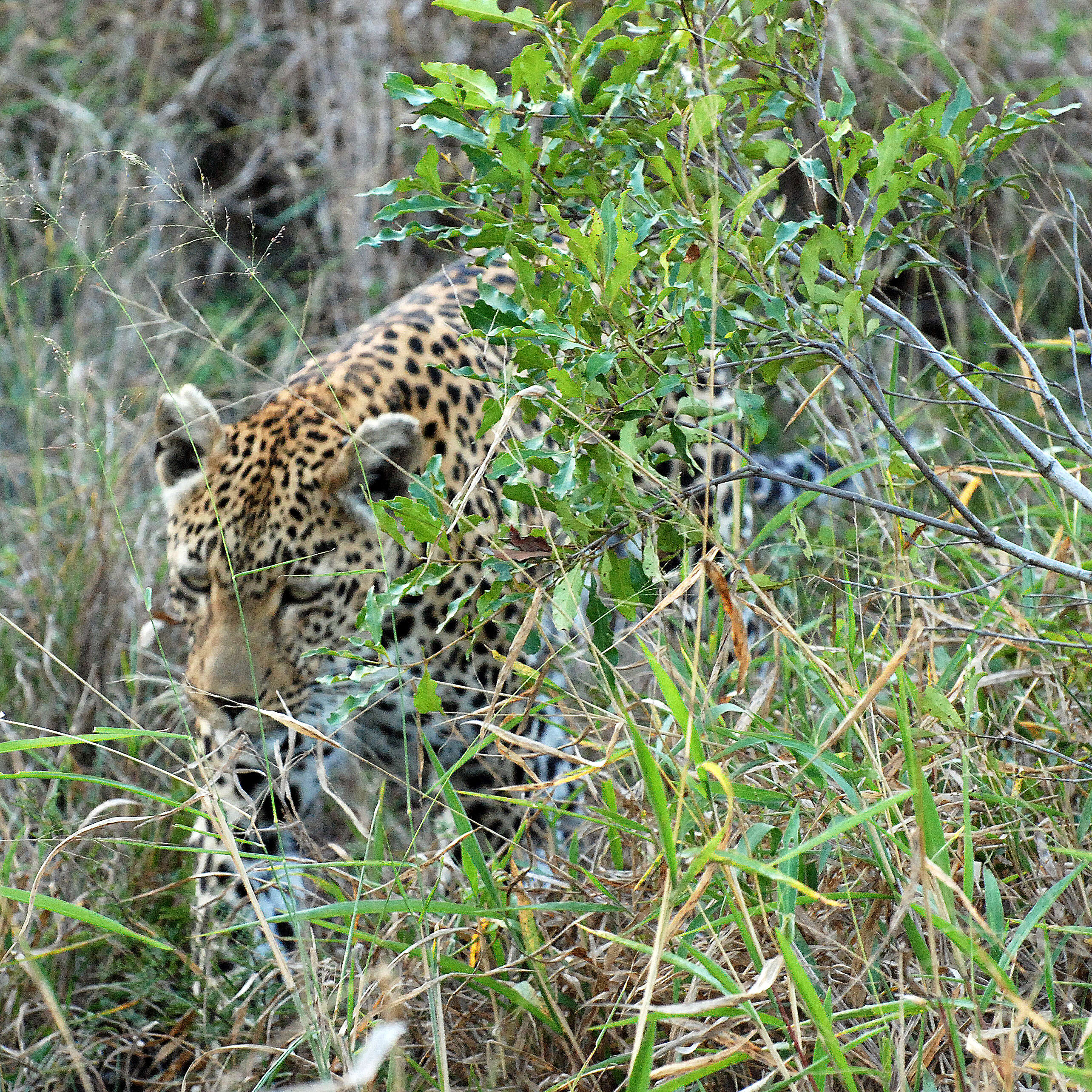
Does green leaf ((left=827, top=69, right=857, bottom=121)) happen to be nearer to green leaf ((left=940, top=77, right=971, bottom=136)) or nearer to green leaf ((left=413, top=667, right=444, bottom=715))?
green leaf ((left=940, top=77, right=971, bottom=136))

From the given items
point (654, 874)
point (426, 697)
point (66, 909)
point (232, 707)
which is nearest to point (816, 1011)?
point (654, 874)

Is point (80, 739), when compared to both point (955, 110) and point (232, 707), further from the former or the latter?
point (955, 110)

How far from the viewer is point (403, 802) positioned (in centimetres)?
402

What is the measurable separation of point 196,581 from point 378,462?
1.92 feet

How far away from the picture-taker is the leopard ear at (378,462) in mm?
3227

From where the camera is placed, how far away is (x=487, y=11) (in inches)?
76.0

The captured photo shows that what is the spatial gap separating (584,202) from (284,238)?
4072 millimetres

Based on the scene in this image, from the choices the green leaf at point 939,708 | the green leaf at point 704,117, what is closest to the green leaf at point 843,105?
the green leaf at point 704,117

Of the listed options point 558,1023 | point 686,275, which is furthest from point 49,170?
point 558,1023

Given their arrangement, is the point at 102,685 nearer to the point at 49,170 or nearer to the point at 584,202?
the point at 584,202

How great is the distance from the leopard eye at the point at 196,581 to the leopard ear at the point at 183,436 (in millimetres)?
287

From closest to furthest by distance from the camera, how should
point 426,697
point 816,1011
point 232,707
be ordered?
point 816,1011, point 426,697, point 232,707

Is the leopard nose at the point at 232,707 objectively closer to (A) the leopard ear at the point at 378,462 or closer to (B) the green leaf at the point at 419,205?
(A) the leopard ear at the point at 378,462

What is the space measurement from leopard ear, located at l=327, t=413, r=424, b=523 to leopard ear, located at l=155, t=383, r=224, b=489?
0.35 metres
